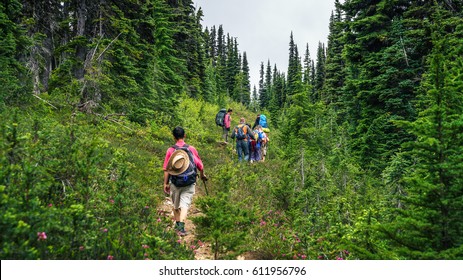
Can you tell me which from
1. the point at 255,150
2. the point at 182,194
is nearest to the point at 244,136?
the point at 255,150

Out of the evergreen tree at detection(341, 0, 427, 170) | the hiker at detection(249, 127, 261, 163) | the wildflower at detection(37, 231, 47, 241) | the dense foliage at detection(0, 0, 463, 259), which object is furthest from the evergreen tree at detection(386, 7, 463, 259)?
the hiker at detection(249, 127, 261, 163)

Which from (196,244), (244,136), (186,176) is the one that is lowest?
(196,244)

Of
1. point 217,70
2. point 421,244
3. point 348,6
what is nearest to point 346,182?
point 421,244

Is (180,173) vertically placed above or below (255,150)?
below

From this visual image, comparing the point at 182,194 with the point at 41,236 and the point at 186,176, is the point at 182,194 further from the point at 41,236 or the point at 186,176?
the point at 41,236

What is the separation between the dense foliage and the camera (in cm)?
352

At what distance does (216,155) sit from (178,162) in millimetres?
8419

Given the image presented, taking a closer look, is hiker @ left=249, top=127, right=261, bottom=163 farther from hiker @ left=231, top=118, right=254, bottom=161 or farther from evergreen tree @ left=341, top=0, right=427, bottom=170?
evergreen tree @ left=341, top=0, right=427, bottom=170

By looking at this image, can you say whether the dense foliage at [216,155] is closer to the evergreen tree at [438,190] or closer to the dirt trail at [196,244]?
the evergreen tree at [438,190]

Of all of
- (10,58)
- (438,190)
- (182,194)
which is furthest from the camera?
(10,58)

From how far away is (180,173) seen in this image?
18.7 ft

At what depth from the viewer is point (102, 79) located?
40.6ft

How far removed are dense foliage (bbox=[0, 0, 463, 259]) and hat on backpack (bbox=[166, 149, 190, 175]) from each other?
2.65 feet
